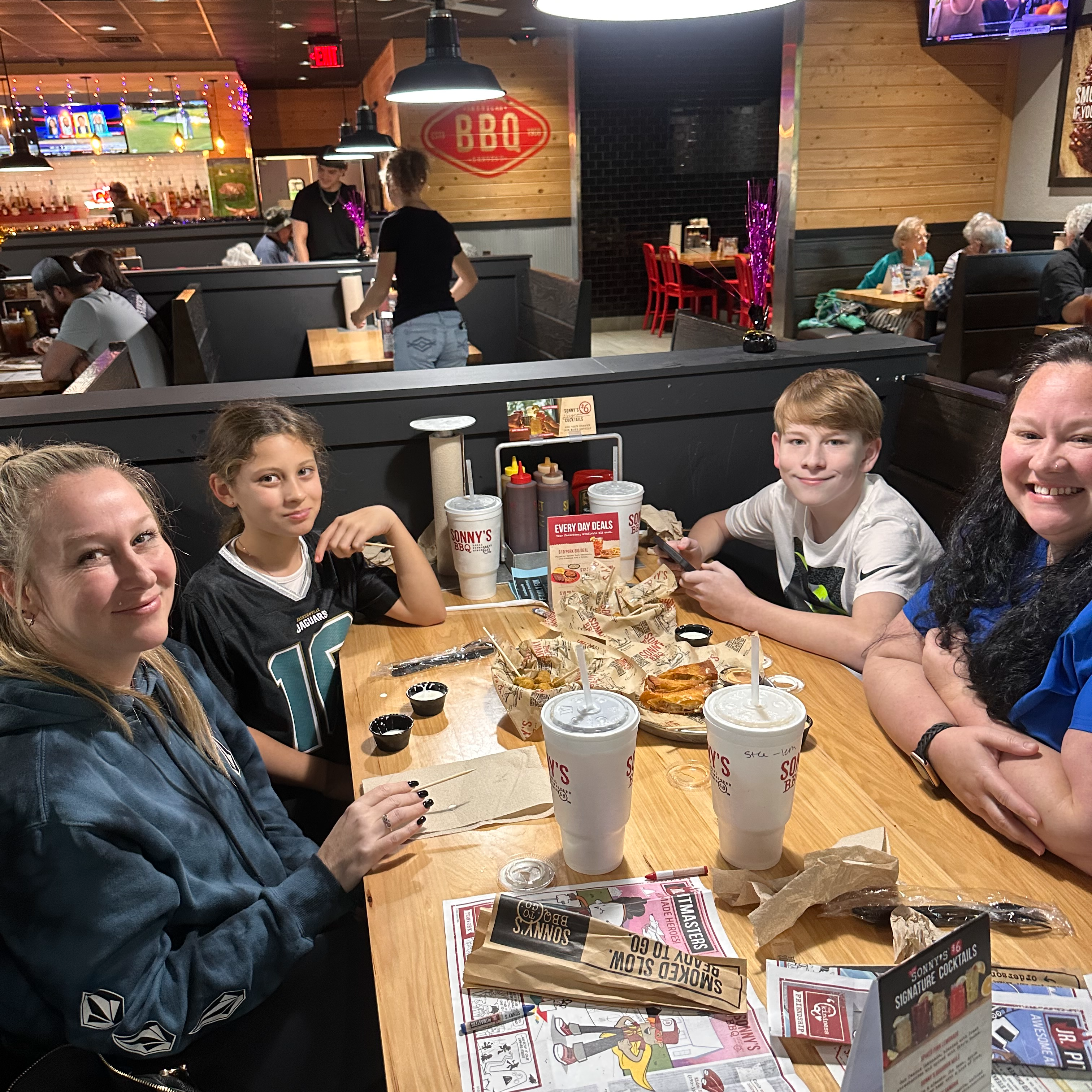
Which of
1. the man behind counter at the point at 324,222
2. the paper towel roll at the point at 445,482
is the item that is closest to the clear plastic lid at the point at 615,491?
the paper towel roll at the point at 445,482

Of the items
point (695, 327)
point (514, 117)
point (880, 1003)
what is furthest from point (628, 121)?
point (880, 1003)

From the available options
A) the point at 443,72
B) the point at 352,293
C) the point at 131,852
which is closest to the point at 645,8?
the point at 131,852

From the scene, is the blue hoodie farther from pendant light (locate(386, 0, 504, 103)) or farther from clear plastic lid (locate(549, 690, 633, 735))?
pendant light (locate(386, 0, 504, 103))

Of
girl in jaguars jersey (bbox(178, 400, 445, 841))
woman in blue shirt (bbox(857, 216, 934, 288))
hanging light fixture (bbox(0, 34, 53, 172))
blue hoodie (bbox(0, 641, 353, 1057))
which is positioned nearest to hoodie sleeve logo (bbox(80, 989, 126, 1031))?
blue hoodie (bbox(0, 641, 353, 1057))

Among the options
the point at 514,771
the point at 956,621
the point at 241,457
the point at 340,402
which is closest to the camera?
the point at 514,771

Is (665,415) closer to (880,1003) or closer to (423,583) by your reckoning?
(423,583)

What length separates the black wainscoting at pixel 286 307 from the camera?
20.3ft

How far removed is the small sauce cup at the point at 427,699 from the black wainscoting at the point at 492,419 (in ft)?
2.86

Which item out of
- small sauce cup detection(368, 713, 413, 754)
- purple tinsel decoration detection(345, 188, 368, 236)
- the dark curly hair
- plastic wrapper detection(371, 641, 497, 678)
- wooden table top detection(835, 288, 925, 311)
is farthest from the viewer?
purple tinsel decoration detection(345, 188, 368, 236)

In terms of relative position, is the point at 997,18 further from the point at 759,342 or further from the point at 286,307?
the point at 759,342

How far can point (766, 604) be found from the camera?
6.19 feet

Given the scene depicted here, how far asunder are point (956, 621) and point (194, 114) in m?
14.0

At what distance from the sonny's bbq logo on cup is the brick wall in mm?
10293

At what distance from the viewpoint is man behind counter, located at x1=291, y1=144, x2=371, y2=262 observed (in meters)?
7.20
